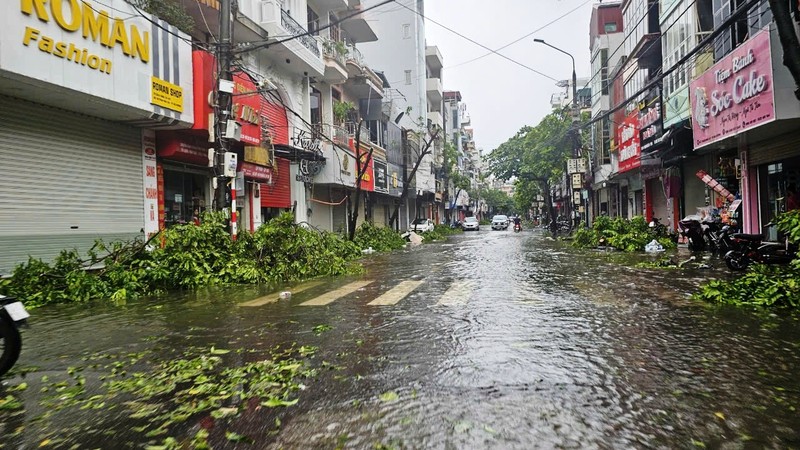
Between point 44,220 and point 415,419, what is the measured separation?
35.5 ft

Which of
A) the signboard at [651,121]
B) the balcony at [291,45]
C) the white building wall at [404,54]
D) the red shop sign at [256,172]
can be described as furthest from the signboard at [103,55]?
the white building wall at [404,54]

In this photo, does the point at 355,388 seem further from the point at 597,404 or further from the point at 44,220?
the point at 44,220

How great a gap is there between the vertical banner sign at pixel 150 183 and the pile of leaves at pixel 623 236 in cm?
1542

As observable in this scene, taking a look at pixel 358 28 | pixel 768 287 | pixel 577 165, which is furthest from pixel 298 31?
pixel 577 165

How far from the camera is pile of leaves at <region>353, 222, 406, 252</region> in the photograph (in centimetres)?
2341

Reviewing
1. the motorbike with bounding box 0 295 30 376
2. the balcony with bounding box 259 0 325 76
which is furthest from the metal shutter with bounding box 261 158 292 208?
the motorbike with bounding box 0 295 30 376

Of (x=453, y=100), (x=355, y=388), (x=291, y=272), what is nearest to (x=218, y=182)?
(x=291, y=272)

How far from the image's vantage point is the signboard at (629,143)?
78.4ft

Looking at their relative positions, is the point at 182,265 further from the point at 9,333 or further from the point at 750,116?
the point at 750,116

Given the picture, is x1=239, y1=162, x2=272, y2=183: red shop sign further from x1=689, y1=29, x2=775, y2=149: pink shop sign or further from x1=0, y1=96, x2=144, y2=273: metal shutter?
x1=689, y1=29, x2=775, y2=149: pink shop sign

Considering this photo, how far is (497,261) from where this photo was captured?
15305 mm

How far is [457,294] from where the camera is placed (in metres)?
8.78

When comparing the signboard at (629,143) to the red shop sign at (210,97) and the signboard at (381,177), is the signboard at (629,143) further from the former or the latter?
the red shop sign at (210,97)

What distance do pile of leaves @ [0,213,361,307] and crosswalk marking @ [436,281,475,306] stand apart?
386 cm
